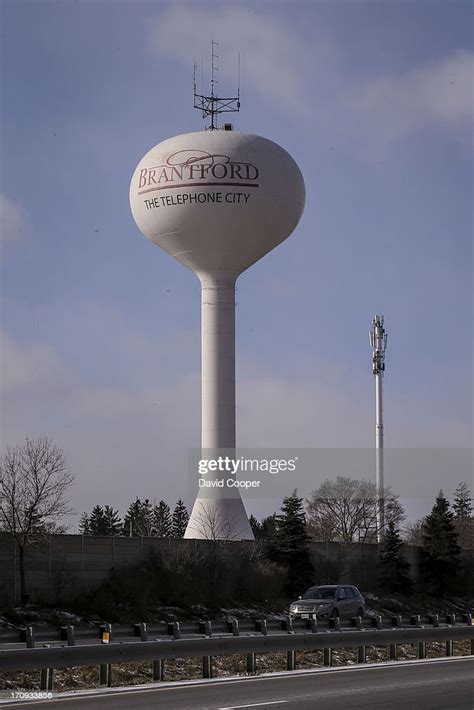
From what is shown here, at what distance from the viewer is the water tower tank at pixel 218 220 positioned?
5444cm

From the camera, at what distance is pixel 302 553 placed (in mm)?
53656

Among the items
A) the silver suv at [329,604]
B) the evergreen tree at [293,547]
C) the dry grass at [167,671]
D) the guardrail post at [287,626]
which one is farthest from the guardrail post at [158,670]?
the evergreen tree at [293,547]

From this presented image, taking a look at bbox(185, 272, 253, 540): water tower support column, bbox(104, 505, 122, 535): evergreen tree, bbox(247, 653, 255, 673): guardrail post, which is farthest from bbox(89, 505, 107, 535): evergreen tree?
bbox(247, 653, 255, 673): guardrail post

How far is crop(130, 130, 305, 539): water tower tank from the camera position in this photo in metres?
54.4

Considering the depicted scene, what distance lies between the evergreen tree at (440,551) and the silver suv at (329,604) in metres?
27.1

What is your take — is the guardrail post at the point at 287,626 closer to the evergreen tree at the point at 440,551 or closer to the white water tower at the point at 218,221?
the white water tower at the point at 218,221

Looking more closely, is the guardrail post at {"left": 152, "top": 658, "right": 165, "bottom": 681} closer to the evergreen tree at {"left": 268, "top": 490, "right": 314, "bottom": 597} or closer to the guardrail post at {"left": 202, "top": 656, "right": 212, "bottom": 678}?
the guardrail post at {"left": 202, "top": 656, "right": 212, "bottom": 678}

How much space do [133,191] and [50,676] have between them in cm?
4149

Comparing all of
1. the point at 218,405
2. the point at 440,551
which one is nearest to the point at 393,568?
the point at 440,551

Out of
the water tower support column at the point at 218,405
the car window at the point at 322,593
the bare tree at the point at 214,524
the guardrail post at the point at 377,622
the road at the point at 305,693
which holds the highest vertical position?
the water tower support column at the point at 218,405

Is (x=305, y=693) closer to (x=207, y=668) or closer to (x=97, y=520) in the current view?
(x=207, y=668)

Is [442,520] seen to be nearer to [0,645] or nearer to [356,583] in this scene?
[356,583]

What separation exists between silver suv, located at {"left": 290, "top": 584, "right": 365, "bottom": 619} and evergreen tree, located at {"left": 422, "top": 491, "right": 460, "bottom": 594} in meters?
27.1

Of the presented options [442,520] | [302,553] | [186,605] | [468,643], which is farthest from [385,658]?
[442,520]
